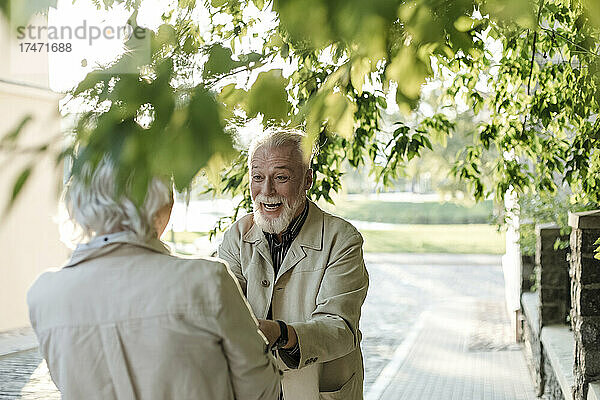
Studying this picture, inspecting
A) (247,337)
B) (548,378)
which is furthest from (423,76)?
(548,378)

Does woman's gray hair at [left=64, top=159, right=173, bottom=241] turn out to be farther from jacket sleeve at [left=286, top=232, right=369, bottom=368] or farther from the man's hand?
jacket sleeve at [left=286, top=232, right=369, bottom=368]

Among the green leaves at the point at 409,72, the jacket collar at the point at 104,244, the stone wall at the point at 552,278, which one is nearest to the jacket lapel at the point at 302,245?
the jacket collar at the point at 104,244

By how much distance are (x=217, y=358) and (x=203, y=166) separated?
746 mm

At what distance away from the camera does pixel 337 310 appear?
197 centimetres

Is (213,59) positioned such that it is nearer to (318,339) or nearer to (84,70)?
(84,70)

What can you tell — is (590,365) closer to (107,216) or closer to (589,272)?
(589,272)

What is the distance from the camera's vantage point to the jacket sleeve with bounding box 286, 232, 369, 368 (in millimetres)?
1870

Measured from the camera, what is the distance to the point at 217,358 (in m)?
1.38

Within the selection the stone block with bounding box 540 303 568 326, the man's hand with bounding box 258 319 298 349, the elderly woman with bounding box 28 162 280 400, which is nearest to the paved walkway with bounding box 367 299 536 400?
the stone block with bounding box 540 303 568 326

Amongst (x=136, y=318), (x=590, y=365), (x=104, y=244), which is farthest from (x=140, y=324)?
(x=590, y=365)

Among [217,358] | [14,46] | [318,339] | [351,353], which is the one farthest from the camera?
[351,353]

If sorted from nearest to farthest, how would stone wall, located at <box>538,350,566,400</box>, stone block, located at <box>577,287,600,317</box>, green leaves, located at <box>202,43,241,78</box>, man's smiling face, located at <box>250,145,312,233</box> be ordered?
green leaves, located at <box>202,43,241,78</box>, man's smiling face, located at <box>250,145,312,233</box>, stone block, located at <box>577,287,600,317</box>, stone wall, located at <box>538,350,566,400</box>

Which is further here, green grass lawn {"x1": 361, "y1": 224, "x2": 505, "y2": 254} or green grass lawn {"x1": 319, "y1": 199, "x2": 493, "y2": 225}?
green grass lawn {"x1": 319, "y1": 199, "x2": 493, "y2": 225}

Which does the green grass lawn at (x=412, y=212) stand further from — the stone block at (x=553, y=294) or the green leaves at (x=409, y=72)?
the green leaves at (x=409, y=72)
